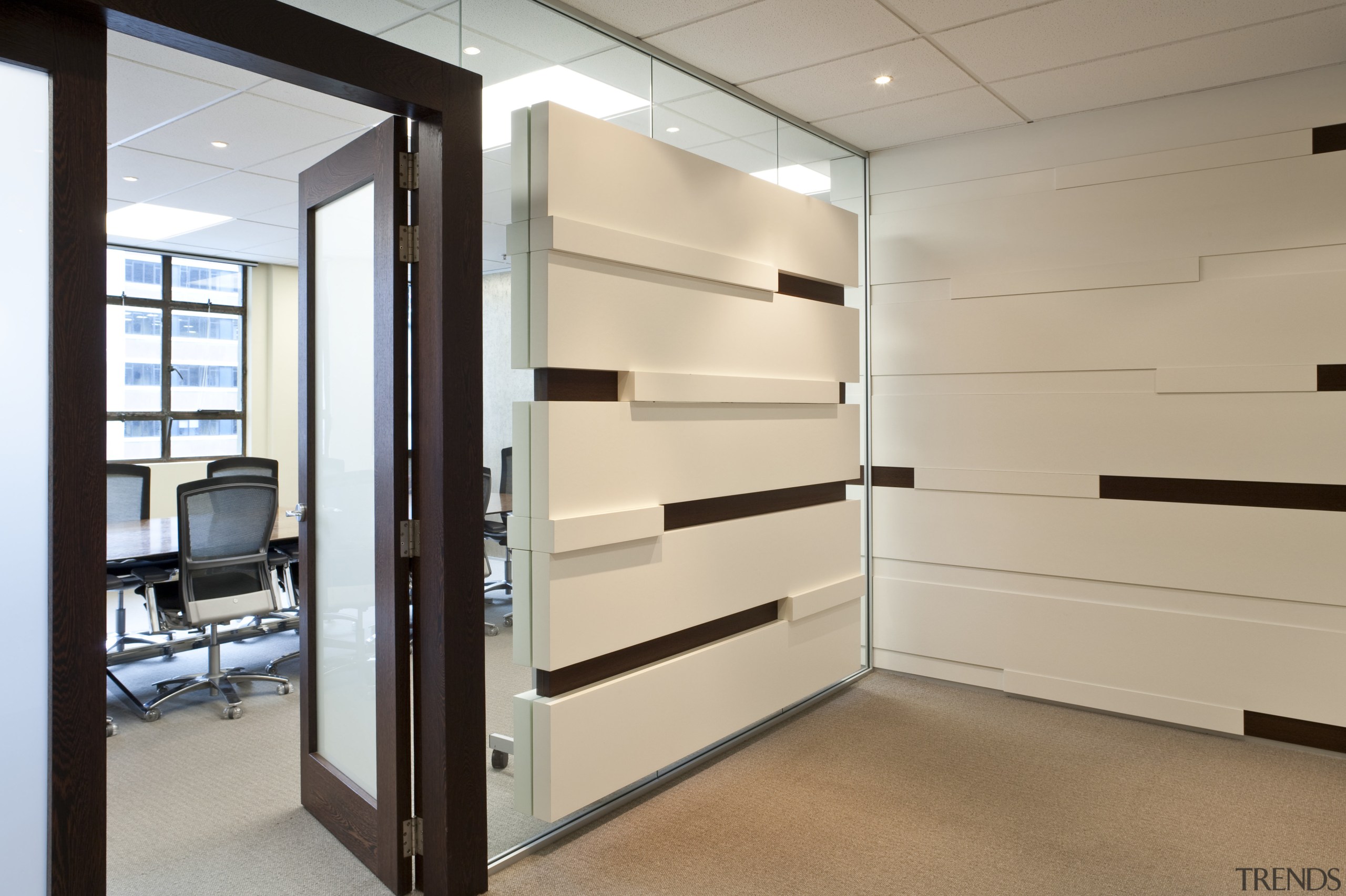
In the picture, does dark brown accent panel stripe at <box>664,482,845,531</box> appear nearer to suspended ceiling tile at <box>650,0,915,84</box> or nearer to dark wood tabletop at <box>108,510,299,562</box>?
suspended ceiling tile at <box>650,0,915,84</box>

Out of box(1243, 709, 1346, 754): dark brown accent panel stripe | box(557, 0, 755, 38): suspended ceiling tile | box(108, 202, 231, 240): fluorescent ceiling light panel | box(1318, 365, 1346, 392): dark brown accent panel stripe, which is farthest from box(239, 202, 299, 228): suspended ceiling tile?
box(1243, 709, 1346, 754): dark brown accent panel stripe

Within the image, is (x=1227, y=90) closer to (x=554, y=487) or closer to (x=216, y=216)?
(x=554, y=487)

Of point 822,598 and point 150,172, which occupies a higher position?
point 150,172

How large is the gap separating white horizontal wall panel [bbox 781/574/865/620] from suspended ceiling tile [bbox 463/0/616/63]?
2.37m

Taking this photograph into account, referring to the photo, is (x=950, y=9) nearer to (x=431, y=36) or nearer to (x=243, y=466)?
(x=431, y=36)

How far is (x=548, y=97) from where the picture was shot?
2.92 metres

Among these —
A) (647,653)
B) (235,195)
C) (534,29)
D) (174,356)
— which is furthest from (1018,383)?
(174,356)

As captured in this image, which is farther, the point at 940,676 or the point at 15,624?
the point at 940,676

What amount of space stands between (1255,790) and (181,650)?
215 inches

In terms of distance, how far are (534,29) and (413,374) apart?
4.21 ft

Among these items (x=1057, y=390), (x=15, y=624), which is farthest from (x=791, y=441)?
(x=15, y=624)

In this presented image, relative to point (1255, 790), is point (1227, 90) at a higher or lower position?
higher

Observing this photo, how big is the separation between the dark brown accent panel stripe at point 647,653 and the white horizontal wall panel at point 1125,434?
4.64 ft

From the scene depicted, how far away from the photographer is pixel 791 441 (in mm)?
3846
